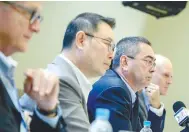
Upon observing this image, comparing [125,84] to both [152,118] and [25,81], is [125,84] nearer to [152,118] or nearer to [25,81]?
[152,118]

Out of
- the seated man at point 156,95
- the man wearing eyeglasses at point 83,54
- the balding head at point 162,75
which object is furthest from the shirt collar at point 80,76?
the balding head at point 162,75

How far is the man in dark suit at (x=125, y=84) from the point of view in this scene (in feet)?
5.34

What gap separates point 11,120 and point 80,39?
746mm

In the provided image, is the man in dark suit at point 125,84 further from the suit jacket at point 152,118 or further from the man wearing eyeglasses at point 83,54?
the suit jacket at point 152,118

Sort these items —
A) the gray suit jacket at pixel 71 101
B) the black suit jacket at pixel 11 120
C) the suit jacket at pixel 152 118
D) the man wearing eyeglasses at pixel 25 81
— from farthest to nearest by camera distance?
1. the suit jacket at pixel 152 118
2. the gray suit jacket at pixel 71 101
3. the man wearing eyeglasses at pixel 25 81
4. the black suit jacket at pixel 11 120

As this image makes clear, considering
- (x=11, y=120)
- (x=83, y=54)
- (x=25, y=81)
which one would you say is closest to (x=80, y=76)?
(x=83, y=54)

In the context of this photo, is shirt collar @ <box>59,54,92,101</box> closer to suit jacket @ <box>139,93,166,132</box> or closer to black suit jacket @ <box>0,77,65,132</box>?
black suit jacket @ <box>0,77,65,132</box>

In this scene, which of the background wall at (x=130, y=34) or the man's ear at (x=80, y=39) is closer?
the man's ear at (x=80, y=39)

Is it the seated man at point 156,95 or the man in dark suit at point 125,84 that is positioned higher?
the man in dark suit at point 125,84

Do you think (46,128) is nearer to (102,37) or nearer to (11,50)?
(11,50)

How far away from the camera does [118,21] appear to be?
3482 millimetres

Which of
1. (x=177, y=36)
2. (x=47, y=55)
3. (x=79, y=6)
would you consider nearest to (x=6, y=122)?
(x=47, y=55)

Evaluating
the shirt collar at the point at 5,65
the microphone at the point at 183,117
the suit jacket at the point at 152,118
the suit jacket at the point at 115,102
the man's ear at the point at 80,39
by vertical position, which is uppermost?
the shirt collar at the point at 5,65

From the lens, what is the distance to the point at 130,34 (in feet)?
11.5
